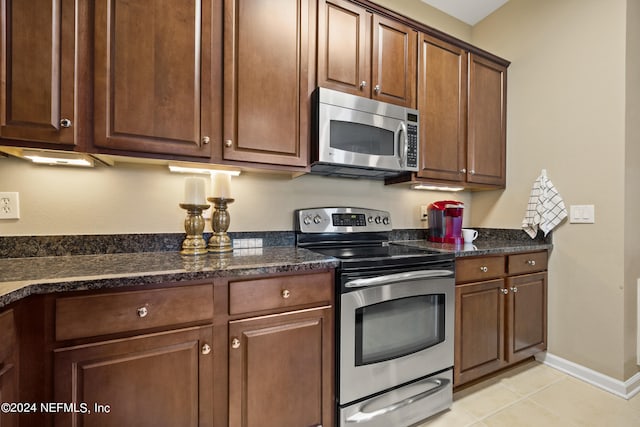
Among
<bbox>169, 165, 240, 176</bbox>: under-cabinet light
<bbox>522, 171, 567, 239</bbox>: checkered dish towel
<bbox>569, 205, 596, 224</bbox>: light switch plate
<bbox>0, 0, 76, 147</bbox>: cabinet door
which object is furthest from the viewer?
<bbox>522, 171, 567, 239</bbox>: checkered dish towel

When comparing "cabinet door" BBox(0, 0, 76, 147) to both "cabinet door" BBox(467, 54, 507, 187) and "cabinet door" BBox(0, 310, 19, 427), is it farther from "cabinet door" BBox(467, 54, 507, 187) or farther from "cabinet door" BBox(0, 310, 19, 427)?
"cabinet door" BBox(467, 54, 507, 187)

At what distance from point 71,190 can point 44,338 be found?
0.80m

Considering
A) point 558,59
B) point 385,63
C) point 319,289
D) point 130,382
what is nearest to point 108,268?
point 130,382

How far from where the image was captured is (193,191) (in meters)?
1.42

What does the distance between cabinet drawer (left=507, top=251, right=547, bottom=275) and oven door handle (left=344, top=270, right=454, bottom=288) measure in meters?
0.64

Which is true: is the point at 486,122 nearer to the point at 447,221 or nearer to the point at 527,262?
the point at 447,221

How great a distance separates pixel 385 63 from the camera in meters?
1.77

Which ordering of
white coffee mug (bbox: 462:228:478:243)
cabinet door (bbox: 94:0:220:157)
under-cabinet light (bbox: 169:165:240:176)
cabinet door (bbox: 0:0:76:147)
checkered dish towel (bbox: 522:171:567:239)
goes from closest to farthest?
cabinet door (bbox: 0:0:76:147) < cabinet door (bbox: 94:0:220:157) < under-cabinet light (bbox: 169:165:240:176) < checkered dish towel (bbox: 522:171:567:239) < white coffee mug (bbox: 462:228:478:243)

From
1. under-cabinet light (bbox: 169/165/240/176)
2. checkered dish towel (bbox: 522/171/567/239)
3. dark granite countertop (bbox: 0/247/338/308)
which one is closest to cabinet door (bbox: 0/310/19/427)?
dark granite countertop (bbox: 0/247/338/308)

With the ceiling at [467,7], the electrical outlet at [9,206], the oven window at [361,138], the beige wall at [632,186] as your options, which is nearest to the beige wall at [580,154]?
the beige wall at [632,186]

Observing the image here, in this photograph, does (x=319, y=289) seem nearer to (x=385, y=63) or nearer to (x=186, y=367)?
(x=186, y=367)

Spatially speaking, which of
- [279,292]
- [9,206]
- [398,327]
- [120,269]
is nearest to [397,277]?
[398,327]

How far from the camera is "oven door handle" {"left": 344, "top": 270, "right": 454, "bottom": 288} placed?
130cm

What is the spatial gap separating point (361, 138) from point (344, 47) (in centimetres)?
55
